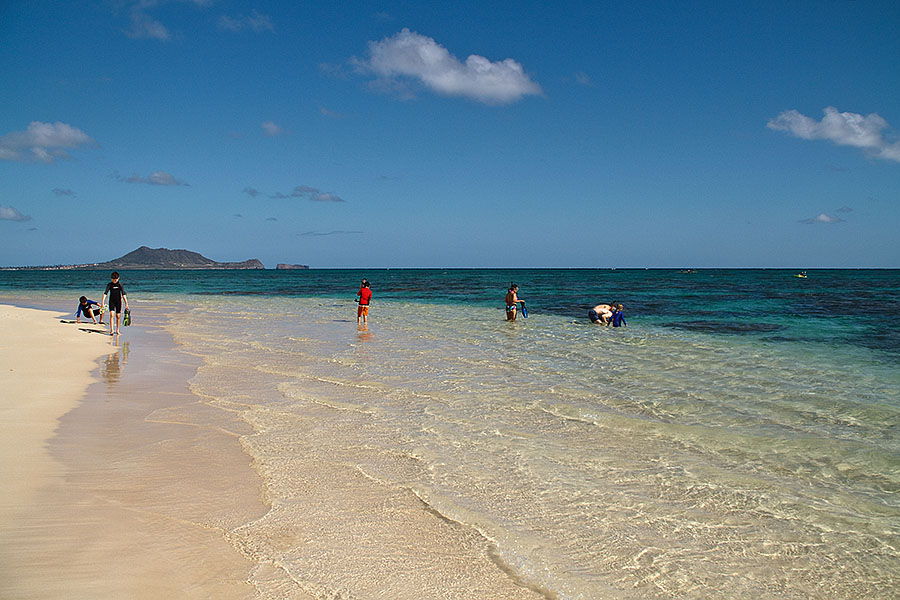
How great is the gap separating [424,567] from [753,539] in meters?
2.74

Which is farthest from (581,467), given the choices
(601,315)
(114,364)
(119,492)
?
(601,315)

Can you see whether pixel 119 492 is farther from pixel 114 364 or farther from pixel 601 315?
pixel 601 315

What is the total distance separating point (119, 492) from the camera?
5.12 meters

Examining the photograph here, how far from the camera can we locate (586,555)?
423 centimetres

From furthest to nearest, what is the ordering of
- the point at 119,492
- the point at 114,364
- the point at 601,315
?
the point at 601,315
the point at 114,364
the point at 119,492

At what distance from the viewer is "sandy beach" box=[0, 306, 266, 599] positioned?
3.71 m

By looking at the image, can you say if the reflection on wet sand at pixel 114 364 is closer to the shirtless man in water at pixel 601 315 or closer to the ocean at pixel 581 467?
the ocean at pixel 581 467

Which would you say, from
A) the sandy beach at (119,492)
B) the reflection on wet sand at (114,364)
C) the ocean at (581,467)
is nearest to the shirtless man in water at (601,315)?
the ocean at (581,467)

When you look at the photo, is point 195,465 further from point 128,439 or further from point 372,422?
point 372,422

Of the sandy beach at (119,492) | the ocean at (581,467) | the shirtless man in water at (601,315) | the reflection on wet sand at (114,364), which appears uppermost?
the shirtless man in water at (601,315)

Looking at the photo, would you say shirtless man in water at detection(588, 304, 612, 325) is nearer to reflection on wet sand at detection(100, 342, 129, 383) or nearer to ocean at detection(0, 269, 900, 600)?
ocean at detection(0, 269, 900, 600)

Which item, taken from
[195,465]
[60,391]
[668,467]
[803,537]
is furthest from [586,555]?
[60,391]

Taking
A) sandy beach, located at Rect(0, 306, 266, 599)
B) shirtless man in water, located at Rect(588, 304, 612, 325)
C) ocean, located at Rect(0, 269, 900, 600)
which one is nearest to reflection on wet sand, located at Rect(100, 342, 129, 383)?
sandy beach, located at Rect(0, 306, 266, 599)

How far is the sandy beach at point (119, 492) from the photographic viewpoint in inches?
146
